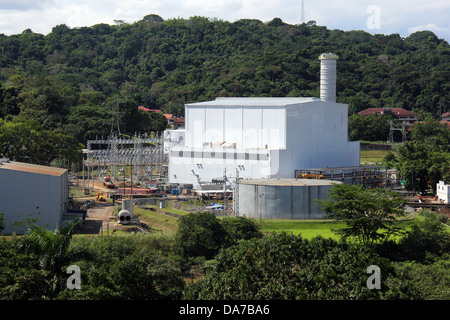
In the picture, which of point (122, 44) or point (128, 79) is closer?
point (128, 79)

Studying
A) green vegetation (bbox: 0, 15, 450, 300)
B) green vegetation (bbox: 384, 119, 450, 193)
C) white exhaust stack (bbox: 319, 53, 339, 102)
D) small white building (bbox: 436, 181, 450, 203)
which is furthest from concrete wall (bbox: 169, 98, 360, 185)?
small white building (bbox: 436, 181, 450, 203)

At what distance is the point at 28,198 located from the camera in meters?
42.8

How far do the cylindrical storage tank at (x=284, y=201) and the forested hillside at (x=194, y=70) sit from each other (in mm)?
40856

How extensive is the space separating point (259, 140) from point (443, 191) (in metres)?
17.6

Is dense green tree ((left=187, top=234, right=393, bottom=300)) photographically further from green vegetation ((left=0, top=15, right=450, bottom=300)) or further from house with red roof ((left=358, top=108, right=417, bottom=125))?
house with red roof ((left=358, top=108, right=417, bottom=125))

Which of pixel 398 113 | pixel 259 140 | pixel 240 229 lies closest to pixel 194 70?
pixel 398 113

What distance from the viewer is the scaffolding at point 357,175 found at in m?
62.4

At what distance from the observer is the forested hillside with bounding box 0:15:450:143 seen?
9825 cm

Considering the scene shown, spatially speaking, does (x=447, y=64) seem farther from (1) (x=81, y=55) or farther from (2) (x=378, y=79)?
(1) (x=81, y=55)

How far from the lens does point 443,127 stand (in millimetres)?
99250

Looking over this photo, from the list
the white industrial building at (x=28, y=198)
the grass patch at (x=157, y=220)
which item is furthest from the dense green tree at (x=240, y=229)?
the white industrial building at (x=28, y=198)

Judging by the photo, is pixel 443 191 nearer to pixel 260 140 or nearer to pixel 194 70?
pixel 260 140

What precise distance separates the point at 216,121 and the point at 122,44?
12848cm
